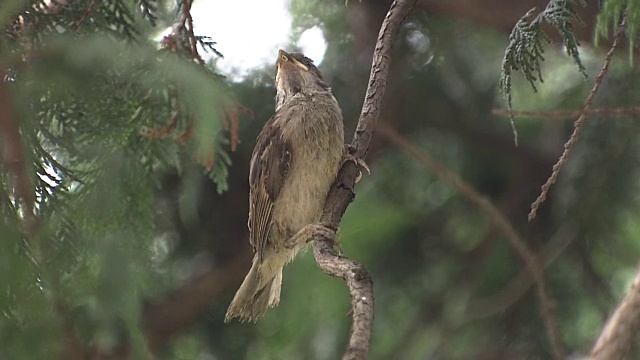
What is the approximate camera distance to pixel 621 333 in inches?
94.1

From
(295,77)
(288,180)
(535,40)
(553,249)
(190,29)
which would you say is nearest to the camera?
(535,40)

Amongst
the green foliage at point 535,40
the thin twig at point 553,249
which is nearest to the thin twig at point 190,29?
the green foliage at point 535,40

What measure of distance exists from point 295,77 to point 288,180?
44 centimetres

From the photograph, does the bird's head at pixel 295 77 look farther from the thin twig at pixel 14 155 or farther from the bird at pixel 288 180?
the thin twig at pixel 14 155

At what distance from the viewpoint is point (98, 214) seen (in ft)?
7.80

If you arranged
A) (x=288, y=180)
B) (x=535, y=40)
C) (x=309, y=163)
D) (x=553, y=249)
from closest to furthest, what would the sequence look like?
(x=535, y=40) < (x=309, y=163) < (x=288, y=180) < (x=553, y=249)

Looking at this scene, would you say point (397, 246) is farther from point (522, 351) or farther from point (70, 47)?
point (70, 47)

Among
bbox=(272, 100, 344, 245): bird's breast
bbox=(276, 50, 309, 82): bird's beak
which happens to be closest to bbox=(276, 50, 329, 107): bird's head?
bbox=(276, 50, 309, 82): bird's beak

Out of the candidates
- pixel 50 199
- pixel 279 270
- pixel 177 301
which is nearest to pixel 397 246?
pixel 279 270

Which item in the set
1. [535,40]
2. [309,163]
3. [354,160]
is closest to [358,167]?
[354,160]

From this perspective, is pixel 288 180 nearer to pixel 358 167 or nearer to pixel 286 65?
pixel 286 65

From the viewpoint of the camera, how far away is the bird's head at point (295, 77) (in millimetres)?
3643

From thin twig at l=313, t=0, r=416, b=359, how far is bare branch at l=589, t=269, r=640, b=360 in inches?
29.0

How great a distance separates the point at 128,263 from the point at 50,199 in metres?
0.28
